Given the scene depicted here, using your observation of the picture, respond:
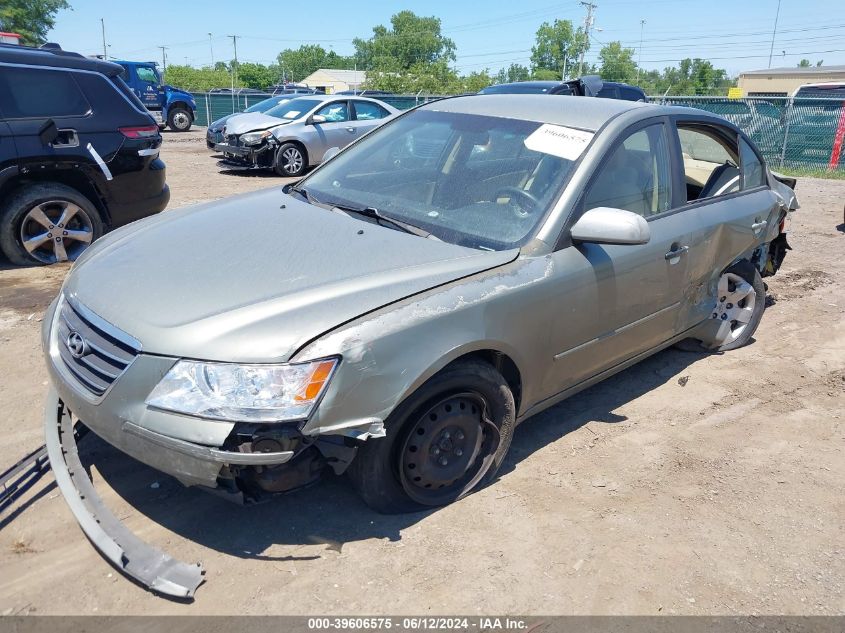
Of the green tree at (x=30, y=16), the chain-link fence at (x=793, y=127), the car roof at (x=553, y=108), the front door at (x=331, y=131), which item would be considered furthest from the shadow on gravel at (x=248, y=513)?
the green tree at (x=30, y=16)

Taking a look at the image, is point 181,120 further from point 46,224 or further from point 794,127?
point 46,224

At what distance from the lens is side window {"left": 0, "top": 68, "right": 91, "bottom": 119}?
5973mm

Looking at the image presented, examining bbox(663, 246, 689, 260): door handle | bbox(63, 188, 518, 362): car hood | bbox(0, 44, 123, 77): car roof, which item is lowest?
bbox(663, 246, 689, 260): door handle

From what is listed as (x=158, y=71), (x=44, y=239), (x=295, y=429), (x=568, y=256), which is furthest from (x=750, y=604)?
(x=158, y=71)

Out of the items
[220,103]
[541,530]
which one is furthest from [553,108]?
[220,103]

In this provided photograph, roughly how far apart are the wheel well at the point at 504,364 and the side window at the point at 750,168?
2582mm

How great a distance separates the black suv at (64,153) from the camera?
5.98 meters

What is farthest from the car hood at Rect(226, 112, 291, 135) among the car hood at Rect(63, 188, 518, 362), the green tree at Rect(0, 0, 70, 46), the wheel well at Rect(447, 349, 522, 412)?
the green tree at Rect(0, 0, 70, 46)

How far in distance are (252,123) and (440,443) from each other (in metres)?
11.9

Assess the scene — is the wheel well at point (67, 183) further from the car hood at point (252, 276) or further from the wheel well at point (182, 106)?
the wheel well at point (182, 106)

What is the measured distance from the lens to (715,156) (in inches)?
182

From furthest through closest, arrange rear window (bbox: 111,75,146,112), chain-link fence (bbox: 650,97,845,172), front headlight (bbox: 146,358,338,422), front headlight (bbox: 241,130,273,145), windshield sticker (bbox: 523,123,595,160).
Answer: chain-link fence (bbox: 650,97,845,172), front headlight (bbox: 241,130,273,145), rear window (bbox: 111,75,146,112), windshield sticker (bbox: 523,123,595,160), front headlight (bbox: 146,358,338,422)

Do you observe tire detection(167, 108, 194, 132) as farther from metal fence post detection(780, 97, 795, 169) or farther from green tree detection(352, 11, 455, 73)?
green tree detection(352, 11, 455, 73)

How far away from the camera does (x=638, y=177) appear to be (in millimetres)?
3646
